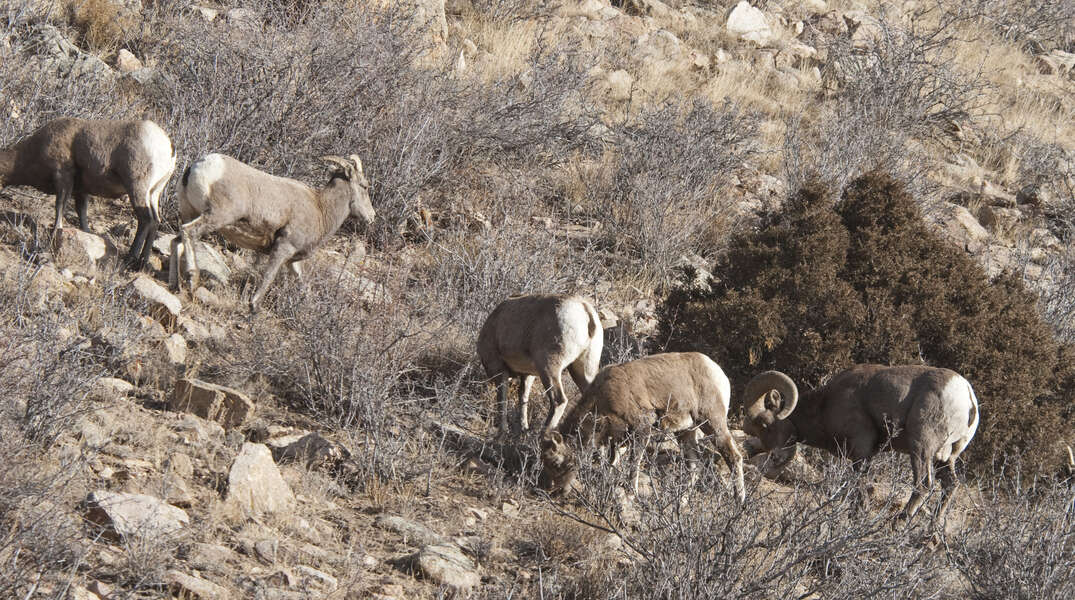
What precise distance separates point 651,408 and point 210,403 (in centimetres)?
256

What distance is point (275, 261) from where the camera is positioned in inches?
323

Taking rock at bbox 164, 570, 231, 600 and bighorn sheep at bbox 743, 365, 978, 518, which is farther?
bighorn sheep at bbox 743, 365, 978, 518

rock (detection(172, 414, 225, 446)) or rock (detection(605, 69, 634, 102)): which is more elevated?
rock (detection(605, 69, 634, 102))

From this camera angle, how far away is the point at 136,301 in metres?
7.32

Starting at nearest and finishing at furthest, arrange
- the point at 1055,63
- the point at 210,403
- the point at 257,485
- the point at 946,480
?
the point at 257,485, the point at 210,403, the point at 946,480, the point at 1055,63

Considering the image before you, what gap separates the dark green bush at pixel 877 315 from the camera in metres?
8.12

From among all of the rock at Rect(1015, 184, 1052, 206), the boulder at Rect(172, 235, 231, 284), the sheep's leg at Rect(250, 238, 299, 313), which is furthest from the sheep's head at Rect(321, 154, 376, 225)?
the rock at Rect(1015, 184, 1052, 206)

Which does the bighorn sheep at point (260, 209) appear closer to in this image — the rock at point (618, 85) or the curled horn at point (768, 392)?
the curled horn at point (768, 392)

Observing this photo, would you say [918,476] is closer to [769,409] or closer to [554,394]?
Answer: [769,409]

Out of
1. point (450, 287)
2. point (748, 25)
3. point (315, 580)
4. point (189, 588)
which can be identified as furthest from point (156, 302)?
point (748, 25)

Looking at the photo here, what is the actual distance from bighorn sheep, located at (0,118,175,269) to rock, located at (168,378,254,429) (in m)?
2.27

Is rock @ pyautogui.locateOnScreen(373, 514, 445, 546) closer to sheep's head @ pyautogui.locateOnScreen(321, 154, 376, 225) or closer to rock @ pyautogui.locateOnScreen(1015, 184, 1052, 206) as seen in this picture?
sheep's head @ pyautogui.locateOnScreen(321, 154, 376, 225)

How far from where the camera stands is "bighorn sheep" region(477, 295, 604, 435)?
6.75m

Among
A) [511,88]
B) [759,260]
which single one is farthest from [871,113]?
[759,260]
